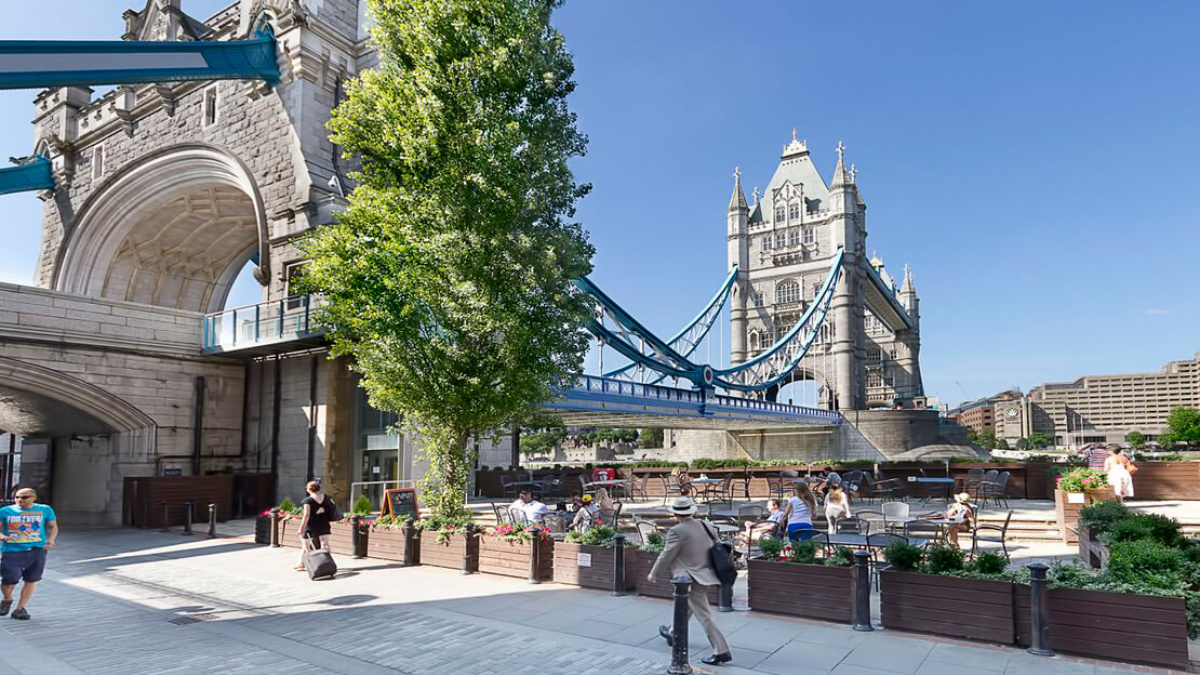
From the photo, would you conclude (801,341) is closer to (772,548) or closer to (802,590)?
(772,548)

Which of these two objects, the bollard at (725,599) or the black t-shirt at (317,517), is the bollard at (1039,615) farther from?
the black t-shirt at (317,517)

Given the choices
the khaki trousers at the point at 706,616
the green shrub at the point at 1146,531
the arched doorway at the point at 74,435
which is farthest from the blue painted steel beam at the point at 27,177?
the green shrub at the point at 1146,531

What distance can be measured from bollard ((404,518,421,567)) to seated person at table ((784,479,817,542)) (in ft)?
19.2

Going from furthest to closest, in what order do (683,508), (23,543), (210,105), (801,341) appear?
(801,341), (210,105), (23,543), (683,508)

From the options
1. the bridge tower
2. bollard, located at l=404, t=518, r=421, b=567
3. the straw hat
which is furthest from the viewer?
the bridge tower

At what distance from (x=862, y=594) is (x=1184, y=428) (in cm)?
14395

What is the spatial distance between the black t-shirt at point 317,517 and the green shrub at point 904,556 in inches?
308

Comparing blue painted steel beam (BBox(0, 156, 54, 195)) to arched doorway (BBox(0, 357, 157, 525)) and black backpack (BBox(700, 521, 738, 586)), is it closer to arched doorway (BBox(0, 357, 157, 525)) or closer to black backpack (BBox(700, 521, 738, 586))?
arched doorway (BBox(0, 357, 157, 525))

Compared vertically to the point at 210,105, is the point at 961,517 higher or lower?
lower

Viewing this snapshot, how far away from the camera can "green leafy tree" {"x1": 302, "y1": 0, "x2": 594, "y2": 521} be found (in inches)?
454

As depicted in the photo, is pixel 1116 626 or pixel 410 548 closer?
pixel 1116 626

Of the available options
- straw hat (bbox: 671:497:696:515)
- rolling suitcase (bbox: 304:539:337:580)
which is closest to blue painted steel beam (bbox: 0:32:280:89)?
rolling suitcase (bbox: 304:539:337:580)

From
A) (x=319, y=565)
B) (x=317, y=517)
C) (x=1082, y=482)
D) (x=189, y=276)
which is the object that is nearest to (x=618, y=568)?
(x=319, y=565)

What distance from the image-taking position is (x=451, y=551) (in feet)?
37.2
